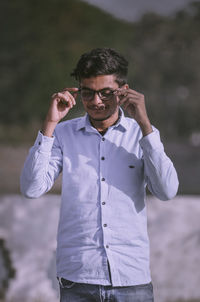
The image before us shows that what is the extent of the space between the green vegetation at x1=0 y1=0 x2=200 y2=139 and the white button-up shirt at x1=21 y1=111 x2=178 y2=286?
4.61 meters

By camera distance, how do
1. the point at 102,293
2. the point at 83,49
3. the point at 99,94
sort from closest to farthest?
the point at 102,293, the point at 99,94, the point at 83,49

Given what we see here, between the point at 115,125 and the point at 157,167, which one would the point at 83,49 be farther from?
the point at 157,167

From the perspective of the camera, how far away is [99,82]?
3.95 ft

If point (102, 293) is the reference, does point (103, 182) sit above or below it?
above

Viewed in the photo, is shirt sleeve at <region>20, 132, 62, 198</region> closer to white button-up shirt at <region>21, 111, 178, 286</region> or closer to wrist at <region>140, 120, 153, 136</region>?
white button-up shirt at <region>21, 111, 178, 286</region>

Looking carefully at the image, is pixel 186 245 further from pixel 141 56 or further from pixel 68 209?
pixel 141 56

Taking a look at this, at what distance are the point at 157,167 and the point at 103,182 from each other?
0.14 meters

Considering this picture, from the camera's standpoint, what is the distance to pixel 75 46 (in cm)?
622

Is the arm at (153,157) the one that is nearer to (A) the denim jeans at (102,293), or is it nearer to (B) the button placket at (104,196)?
(B) the button placket at (104,196)

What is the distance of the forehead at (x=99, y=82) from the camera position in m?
1.20

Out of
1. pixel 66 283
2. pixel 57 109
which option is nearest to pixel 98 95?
pixel 57 109

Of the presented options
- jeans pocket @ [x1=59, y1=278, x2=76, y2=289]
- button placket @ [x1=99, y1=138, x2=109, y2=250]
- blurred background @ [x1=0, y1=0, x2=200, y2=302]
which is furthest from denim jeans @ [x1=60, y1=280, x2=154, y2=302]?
blurred background @ [x1=0, y1=0, x2=200, y2=302]

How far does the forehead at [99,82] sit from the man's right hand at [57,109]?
0.05 metres

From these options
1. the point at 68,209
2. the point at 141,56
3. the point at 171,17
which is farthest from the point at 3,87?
the point at 68,209
